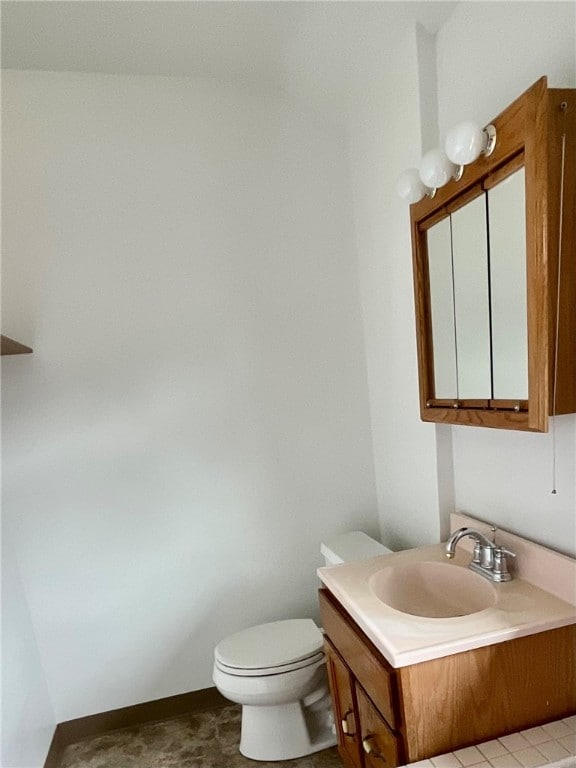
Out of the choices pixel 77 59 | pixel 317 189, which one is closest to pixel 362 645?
pixel 317 189

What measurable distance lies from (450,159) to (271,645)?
1.67m

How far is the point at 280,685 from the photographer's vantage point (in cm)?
167

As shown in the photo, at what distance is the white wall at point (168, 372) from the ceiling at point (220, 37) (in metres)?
0.11

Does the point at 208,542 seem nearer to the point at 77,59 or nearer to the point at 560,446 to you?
the point at 560,446

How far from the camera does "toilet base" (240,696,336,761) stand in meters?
1.77

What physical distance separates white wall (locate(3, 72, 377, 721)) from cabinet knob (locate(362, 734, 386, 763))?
2.96ft

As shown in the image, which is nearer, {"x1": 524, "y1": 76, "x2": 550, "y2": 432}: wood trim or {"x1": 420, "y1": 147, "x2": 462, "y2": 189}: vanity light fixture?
{"x1": 524, "y1": 76, "x2": 550, "y2": 432}: wood trim

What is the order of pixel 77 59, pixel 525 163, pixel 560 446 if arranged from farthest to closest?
pixel 77 59 < pixel 560 446 < pixel 525 163

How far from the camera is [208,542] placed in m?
2.08

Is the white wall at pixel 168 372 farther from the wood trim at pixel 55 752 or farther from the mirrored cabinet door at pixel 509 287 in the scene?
the mirrored cabinet door at pixel 509 287

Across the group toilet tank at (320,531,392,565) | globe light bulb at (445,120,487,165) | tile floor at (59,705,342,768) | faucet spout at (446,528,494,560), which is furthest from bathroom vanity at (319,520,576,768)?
globe light bulb at (445,120,487,165)

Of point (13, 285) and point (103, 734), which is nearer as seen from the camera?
point (13, 285)

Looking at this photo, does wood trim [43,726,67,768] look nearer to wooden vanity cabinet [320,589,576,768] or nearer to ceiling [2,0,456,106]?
wooden vanity cabinet [320,589,576,768]

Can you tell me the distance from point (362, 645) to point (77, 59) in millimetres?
2126
